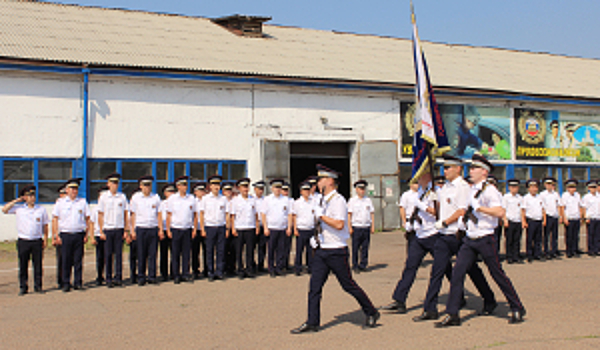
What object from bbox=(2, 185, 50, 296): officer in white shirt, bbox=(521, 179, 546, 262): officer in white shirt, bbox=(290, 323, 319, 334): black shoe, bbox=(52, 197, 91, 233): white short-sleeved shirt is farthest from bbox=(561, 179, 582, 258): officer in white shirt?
bbox=(2, 185, 50, 296): officer in white shirt

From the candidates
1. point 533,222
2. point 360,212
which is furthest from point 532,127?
point 360,212

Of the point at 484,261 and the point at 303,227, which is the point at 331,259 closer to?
the point at 484,261

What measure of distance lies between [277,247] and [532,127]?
1743 centimetres

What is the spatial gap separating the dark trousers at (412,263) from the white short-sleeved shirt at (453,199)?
0.40 meters

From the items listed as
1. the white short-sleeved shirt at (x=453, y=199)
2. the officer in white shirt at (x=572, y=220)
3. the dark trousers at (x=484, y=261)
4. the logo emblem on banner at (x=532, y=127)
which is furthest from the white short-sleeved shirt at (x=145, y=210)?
the logo emblem on banner at (x=532, y=127)

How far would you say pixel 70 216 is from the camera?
1041cm

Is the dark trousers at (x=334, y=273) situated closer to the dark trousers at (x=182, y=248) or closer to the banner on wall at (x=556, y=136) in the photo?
the dark trousers at (x=182, y=248)

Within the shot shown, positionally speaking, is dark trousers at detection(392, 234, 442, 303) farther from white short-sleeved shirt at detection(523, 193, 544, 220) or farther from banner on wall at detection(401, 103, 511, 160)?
banner on wall at detection(401, 103, 511, 160)

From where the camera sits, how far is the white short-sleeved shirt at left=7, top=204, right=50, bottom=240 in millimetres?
10164

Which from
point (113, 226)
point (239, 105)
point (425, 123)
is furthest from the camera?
point (239, 105)

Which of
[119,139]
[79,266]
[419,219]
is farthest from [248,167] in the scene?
[419,219]

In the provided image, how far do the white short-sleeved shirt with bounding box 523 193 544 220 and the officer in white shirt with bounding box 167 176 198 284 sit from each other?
7.42m

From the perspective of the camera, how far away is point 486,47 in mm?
31250

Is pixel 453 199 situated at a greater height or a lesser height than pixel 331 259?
greater
